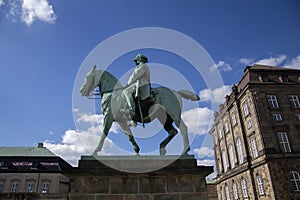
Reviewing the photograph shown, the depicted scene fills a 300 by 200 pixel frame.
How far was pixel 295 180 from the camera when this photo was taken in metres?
25.5

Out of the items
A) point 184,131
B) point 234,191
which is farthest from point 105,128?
point 234,191

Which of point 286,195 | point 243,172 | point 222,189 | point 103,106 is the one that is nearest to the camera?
point 103,106

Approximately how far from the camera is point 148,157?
673 centimetres

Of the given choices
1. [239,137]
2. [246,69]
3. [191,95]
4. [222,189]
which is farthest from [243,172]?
[191,95]

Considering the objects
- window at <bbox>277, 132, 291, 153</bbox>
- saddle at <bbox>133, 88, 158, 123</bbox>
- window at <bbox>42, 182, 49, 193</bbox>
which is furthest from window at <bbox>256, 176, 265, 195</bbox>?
window at <bbox>42, 182, 49, 193</bbox>

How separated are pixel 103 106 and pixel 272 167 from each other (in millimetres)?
24636

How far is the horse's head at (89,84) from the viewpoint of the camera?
7641mm

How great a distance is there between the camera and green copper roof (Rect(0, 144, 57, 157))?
156ft

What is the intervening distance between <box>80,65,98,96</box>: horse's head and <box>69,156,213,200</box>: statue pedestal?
7.10 feet

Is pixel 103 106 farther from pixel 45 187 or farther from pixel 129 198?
pixel 45 187

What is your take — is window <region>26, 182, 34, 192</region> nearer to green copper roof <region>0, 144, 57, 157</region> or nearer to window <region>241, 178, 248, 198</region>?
green copper roof <region>0, 144, 57, 157</region>

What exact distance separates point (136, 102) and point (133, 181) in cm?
234

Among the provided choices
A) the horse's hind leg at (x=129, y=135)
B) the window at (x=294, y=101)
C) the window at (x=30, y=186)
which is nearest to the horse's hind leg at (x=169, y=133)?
the horse's hind leg at (x=129, y=135)

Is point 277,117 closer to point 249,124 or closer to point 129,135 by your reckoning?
point 249,124
